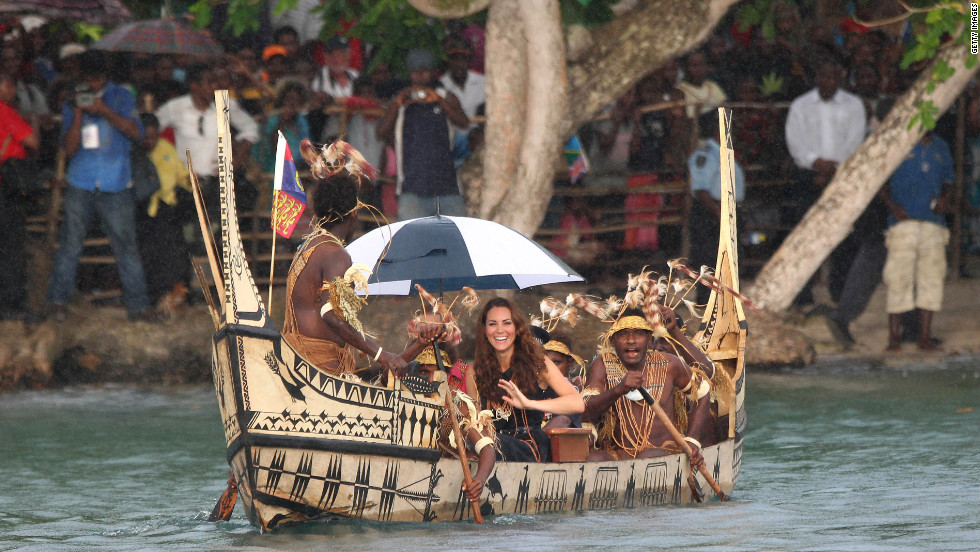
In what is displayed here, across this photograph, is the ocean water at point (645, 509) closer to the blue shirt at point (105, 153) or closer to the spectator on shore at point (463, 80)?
→ the blue shirt at point (105, 153)

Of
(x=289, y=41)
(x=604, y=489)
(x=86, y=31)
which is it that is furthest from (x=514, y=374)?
(x=86, y=31)

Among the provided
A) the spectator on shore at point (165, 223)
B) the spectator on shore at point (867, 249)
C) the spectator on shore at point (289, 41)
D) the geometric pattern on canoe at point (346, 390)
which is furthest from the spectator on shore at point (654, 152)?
the geometric pattern on canoe at point (346, 390)

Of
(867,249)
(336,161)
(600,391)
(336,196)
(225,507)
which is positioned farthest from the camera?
→ (867,249)

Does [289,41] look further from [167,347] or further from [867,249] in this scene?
[867,249]

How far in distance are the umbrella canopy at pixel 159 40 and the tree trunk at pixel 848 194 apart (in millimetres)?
5798

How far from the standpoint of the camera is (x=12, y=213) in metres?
14.5

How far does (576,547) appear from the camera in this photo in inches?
336

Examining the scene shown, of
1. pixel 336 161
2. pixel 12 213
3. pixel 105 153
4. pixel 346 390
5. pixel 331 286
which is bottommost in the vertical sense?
pixel 346 390

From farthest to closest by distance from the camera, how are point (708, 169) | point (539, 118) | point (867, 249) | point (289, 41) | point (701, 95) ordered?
point (289, 41)
point (867, 249)
point (701, 95)
point (708, 169)
point (539, 118)

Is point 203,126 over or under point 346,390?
over

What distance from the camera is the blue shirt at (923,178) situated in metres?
15.6

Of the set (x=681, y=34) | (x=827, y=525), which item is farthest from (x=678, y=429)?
(x=681, y=34)

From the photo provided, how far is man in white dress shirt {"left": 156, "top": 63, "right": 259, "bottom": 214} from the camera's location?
581 inches

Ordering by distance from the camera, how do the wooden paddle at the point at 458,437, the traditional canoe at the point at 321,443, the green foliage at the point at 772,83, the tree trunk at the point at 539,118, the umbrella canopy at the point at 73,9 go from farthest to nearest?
the green foliage at the point at 772,83 → the tree trunk at the point at 539,118 → the umbrella canopy at the point at 73,9 → the wooden paddle at the point at 458,437 → the traditional canoe at the point at 321,443
